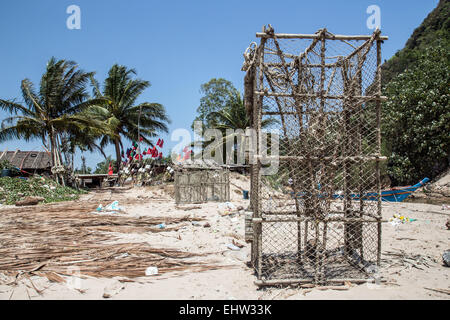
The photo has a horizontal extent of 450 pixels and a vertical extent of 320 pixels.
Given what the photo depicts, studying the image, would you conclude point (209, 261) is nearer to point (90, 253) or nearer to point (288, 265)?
point (288, 265)

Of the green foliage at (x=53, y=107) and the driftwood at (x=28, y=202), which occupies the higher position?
the green foliage at (x=53, y=107)

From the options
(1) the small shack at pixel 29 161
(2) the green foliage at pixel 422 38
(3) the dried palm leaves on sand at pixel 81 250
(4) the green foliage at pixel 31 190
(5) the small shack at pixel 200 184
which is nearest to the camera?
(3) the dried palm leaves on sand at pixel 81 250

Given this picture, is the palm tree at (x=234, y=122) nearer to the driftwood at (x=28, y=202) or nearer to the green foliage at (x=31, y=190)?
the green foliage at (x=31, y=190)

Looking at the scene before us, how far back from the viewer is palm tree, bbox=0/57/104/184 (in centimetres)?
1573

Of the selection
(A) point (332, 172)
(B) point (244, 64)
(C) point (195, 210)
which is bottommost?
(C) point (195, 210)

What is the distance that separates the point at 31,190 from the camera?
13.1m

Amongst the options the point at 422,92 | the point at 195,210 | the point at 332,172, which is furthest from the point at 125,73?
the point at 332,172

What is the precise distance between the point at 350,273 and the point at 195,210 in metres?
6.34

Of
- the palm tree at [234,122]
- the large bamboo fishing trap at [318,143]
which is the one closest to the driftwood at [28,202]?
the large bamboo fishing trap at [318,143]

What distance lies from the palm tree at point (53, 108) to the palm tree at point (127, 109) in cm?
432

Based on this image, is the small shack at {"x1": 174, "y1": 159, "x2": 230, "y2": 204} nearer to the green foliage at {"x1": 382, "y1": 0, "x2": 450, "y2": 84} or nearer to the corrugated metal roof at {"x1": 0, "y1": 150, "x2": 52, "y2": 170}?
the corrugated metal roof at {"x1": 0, "y1": 150, "x2": 52, "y2": 170}

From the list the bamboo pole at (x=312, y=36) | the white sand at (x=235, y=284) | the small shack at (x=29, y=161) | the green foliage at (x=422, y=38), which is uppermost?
the green foliage at (x=422, y=38)

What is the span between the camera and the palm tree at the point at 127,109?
22.4 metres

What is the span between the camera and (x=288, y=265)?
4320mm
